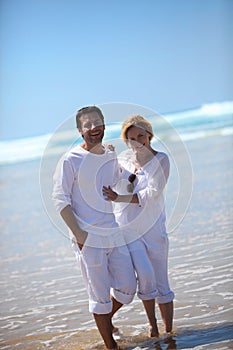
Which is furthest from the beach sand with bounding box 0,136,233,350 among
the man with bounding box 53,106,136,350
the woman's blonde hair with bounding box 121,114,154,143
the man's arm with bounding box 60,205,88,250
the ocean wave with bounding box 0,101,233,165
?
the ocean wave with bounding box 0,101,233,165

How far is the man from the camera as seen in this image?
3.74 m

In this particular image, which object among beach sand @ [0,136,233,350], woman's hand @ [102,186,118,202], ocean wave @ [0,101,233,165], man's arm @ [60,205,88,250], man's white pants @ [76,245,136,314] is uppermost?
ocean wave @ [0,101,233,165]

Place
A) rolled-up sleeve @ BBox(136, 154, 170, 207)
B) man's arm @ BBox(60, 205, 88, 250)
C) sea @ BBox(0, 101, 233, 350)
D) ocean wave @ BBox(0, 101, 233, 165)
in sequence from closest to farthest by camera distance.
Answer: man's arm @ BBox(60, 205, 88, 250) → rolled-up sleeve @ BBox(136, 154, 170, 207) → sea @ BBox(0, 101, 233, 350) → ocean wave @ BBox(0, 101, 233, 165)

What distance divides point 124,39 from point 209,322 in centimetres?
763

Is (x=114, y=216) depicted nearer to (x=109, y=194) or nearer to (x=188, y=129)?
(x=109, y=194)

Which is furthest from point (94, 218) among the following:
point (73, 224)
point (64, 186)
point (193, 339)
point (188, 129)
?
point (188, 129)

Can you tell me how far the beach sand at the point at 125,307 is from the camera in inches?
160

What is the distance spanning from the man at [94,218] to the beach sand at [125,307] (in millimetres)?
Answer: 356

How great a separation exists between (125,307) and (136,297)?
25cm

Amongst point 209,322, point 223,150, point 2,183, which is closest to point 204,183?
point 223,150

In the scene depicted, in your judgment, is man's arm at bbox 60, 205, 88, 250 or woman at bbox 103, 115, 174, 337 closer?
man's arm at bbox 60, 205, 88, 250

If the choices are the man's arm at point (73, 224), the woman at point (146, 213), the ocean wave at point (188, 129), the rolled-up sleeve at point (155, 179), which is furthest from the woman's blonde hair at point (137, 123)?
the ocean wave at point (188, 129)

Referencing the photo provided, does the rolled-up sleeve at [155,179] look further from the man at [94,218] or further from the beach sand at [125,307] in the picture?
the beach sand at [125,307]

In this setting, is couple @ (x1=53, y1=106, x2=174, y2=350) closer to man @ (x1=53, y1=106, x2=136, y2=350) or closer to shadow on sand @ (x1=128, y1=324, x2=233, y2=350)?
man @ (x1=53, y1=106, x2=136, y2=350)
